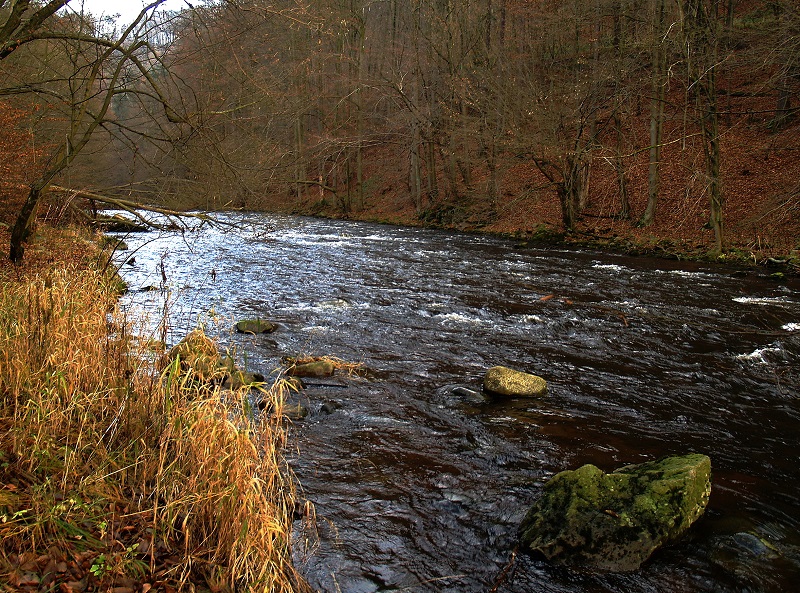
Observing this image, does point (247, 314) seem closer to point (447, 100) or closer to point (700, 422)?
point (700, 422)

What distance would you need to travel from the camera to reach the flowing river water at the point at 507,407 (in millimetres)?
3859

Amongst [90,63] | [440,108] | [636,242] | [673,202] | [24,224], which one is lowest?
[636,242]

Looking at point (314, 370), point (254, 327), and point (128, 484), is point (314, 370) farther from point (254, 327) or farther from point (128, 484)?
point (128, 484)

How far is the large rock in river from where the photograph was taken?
383cm

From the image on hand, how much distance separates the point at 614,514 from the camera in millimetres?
3945

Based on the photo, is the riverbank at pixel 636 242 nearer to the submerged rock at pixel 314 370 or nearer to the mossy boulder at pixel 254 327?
the mossy boulder at pixel 254 327

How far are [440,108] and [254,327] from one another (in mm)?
21117

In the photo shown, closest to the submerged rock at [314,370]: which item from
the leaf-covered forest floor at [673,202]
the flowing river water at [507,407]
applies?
the flowing river water at [507,407]

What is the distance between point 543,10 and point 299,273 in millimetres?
14757

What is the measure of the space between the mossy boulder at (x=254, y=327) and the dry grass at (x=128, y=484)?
4.36 metres

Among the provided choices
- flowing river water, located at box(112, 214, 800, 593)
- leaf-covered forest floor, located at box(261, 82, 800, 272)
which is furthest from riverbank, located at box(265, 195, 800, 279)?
flowing river water, located at box(112, 214, 800, 593)

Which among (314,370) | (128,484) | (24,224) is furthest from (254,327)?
(128,484)

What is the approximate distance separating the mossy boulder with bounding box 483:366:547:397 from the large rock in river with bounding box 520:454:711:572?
219cm

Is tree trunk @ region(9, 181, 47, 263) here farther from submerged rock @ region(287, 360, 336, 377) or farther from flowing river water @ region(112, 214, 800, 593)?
submerged rock @ region(287, 360, 336, 377)
